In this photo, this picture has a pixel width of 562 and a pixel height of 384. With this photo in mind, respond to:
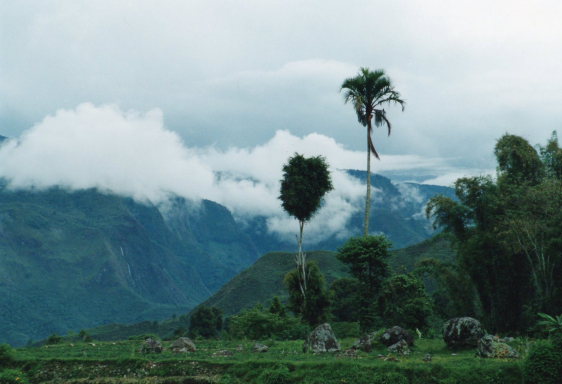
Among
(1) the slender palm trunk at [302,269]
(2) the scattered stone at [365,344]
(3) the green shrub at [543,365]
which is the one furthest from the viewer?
(1) the slender palm trunk at [302,269]

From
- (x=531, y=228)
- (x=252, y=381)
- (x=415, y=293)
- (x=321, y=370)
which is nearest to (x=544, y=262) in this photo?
(x=531, y=228)

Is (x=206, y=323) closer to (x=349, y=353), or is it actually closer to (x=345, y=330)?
(x=345, y=330)

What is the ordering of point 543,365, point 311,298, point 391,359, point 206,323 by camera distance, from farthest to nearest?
1. point 206,323
2. point 311,298
3. point 391,359
4. point 543,365

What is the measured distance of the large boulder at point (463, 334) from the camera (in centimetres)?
2923

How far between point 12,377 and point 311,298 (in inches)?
1304

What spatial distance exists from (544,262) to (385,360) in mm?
16741

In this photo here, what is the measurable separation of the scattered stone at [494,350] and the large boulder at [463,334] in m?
2.80

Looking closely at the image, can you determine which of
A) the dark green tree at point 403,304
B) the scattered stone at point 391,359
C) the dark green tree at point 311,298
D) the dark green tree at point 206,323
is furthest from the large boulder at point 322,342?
the dark green tree at point 206,323

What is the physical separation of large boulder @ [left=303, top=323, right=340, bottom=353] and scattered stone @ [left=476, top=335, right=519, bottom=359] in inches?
355

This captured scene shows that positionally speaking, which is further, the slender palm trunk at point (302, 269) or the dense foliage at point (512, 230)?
the slender palm trunk at point (302, 269)

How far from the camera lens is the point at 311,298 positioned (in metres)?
55.8

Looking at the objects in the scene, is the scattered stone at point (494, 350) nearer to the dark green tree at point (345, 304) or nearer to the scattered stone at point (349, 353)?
the scattered stone at point (349, 353)

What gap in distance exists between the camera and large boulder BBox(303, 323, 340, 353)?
31.2 metres

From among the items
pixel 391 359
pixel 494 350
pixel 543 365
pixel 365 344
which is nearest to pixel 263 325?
pixel 365 344
